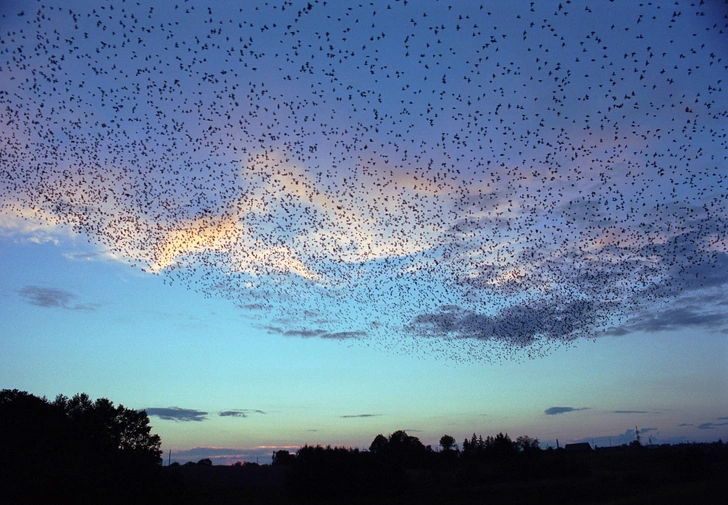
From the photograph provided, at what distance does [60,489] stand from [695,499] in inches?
Answer: 2204

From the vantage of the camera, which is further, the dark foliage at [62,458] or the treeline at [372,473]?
the treeline at [372,473]

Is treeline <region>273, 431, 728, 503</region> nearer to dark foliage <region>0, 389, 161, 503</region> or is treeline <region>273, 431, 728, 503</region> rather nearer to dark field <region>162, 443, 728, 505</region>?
dark field <region>162, 443, 728, 505</region>

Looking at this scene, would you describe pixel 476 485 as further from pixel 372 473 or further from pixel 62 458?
pixel 62 458

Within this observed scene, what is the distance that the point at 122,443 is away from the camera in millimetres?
78000

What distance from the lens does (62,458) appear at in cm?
4638

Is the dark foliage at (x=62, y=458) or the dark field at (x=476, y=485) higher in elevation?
the dark foliage at (x=62, y=458)

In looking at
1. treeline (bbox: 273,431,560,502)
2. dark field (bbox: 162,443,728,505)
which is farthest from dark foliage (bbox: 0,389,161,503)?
treeline (bbox: 273,431,560,502)

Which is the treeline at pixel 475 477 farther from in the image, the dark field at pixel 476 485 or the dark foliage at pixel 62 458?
the dark foliage at pixel 62 458

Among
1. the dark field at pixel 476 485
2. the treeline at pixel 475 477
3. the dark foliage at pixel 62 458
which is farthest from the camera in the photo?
the treeline at pixel 475 477

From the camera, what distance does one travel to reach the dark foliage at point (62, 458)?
4266cm

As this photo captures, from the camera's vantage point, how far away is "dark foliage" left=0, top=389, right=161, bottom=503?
140 feet

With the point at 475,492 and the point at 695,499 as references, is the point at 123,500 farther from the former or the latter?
the point at 695,499

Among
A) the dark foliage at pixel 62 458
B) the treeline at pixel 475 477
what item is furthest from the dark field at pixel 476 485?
the dark foliage at pixel 62 458

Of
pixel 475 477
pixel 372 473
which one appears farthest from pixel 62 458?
pixel 475 477
